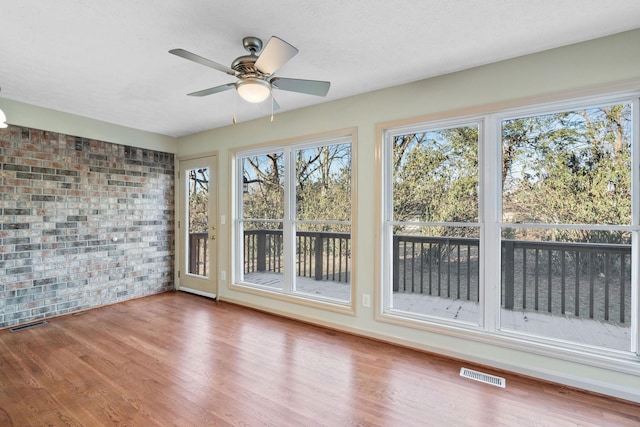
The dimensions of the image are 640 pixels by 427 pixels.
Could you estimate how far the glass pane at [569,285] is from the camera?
229cm

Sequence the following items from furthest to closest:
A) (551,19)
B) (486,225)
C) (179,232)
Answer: (179,232) < (486,225) < (551,19)

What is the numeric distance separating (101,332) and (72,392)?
48.5 inches

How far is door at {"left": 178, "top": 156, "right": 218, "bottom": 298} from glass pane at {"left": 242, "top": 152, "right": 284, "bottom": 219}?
0.57m

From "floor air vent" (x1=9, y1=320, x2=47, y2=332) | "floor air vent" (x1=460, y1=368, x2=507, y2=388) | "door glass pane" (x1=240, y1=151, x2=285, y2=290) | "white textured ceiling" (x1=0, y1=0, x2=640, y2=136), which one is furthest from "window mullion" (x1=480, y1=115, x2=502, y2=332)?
"floor air vent" (x1=9, y1=320, x2=47, y2=332)

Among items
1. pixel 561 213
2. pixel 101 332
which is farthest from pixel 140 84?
pixel 561 213

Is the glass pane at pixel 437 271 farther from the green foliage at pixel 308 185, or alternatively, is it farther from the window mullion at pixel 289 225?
the window mullion at pixel 289 225

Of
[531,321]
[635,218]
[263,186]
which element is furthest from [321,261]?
[635,218]

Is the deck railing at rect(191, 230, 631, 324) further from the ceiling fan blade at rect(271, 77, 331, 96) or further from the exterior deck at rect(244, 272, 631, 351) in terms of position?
the ceiling fan blade at rect(271, 77, 331, 96)

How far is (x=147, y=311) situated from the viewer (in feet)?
12.9

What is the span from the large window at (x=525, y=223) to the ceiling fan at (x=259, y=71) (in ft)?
4.01

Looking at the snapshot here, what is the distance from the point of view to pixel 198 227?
4.80 m

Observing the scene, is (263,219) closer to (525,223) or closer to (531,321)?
(525,223)

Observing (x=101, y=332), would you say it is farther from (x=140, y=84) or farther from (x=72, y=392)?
(x=140, y=84)

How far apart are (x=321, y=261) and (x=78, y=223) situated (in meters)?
3.13
